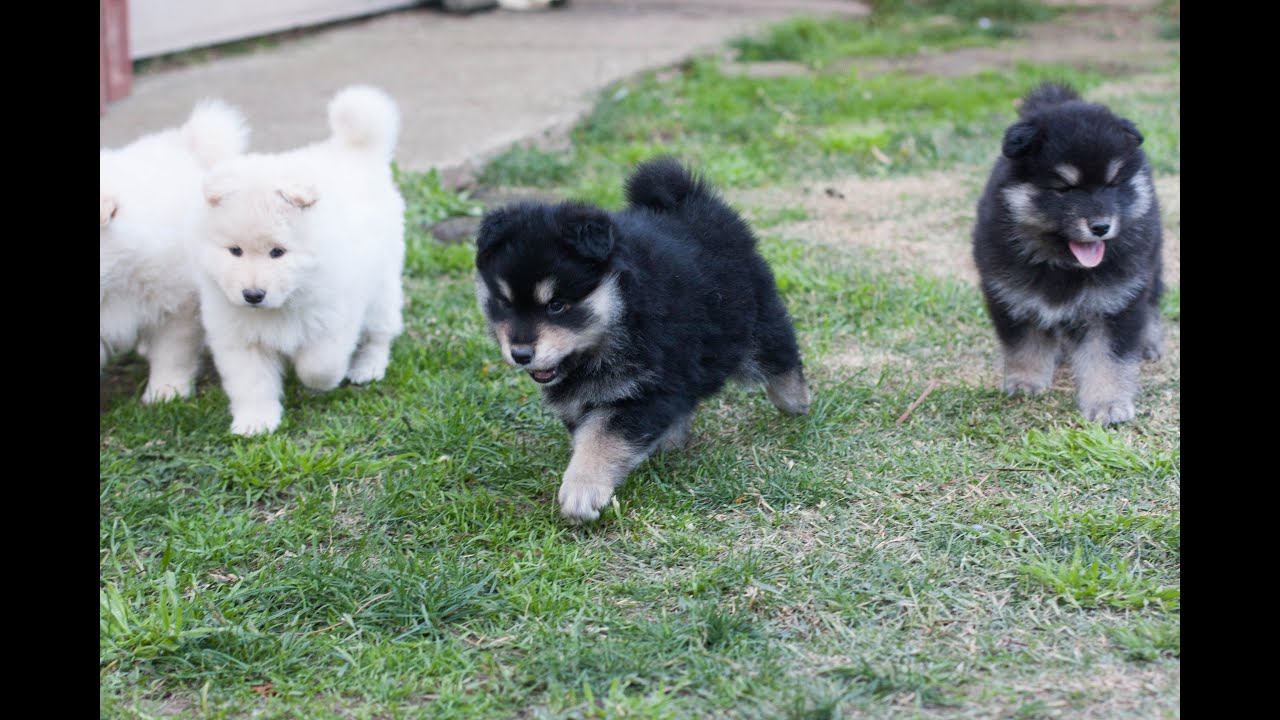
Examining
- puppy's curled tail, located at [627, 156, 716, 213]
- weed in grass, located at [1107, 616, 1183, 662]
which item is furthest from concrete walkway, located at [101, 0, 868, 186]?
weed in grass, located at [1107, 616, 1183, 662]

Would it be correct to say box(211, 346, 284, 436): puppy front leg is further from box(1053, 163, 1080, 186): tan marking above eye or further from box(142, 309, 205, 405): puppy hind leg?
box(1053, 163, 1080, 186): tan marking above eye

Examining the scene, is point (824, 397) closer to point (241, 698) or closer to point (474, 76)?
point (241, 698)

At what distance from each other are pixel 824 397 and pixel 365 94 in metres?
2.11

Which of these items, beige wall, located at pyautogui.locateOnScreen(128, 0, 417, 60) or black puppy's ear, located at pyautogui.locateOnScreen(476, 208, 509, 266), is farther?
beige wall, located at pyautogui.locateOnScreen(128, 0, 417, 60)

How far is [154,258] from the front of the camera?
14.6 ft

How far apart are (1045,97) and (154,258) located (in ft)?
11.0

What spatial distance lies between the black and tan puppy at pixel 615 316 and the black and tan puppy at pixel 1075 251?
3.12 feet

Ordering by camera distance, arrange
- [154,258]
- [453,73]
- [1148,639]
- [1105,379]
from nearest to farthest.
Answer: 1. [1148,639]
2. [1105,379]
3. [154,258]
4. [453,73]

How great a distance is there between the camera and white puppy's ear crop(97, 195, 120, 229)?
13.8 ft

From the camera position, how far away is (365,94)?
15.4 feet

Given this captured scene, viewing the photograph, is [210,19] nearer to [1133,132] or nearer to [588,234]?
[588,234]

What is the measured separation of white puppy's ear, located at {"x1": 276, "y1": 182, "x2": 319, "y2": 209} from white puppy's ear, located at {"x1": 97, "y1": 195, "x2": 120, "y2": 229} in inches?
27.7

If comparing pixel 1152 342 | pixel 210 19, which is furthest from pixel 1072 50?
pixel 210 19
